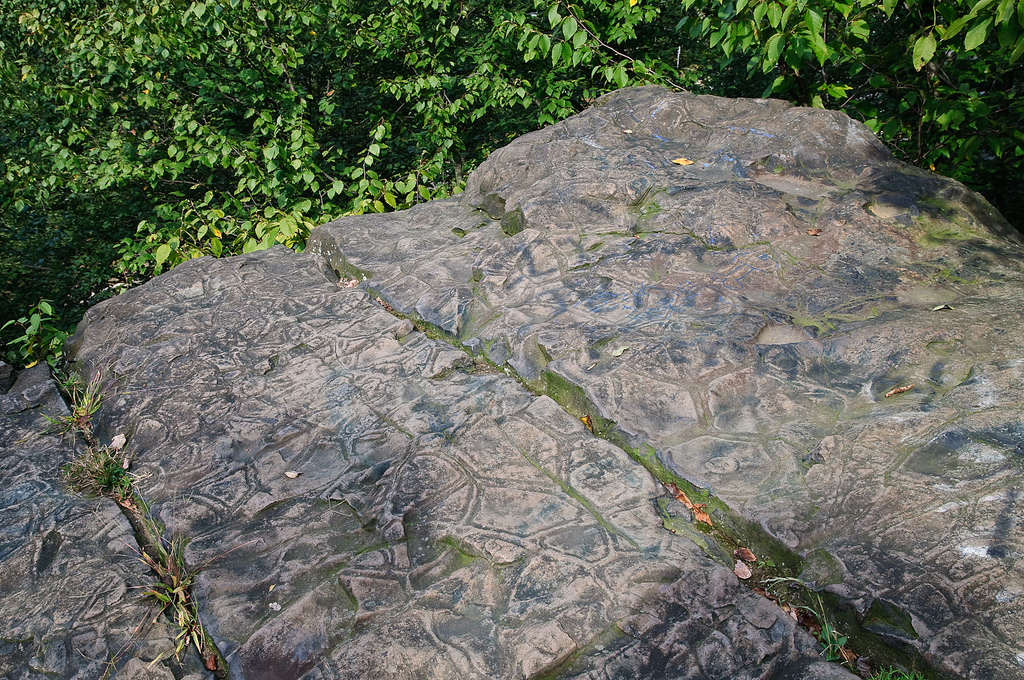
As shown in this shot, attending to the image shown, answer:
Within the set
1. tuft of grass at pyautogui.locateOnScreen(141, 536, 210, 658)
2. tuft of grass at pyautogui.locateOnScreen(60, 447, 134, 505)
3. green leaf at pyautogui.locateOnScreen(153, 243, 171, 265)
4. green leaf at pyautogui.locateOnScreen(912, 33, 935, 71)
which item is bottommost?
green leaf at pyautogui.locateOnScreen(153, 243, 171, 265)

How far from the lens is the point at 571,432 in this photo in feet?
8.61

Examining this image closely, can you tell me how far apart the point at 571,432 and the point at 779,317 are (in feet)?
3.51

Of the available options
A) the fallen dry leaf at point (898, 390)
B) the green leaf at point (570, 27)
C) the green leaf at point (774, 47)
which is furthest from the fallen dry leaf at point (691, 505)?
the green leaf at point (570, 27)

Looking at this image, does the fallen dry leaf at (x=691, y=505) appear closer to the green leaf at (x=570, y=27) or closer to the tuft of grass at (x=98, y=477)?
the tuft of grass at (x=98, y=477)

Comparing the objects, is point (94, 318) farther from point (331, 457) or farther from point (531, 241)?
point (531, 241)

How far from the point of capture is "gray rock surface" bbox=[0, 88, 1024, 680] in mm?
1903

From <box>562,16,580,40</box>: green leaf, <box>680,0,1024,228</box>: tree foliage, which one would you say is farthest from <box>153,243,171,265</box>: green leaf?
<box>680,0,1024,228</box>: tree foliage

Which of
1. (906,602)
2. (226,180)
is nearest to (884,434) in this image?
(906,602)

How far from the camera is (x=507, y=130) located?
7.29m

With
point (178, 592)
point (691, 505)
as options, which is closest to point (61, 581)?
point (178, 592)

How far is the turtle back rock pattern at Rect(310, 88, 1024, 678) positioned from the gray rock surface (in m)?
0.01

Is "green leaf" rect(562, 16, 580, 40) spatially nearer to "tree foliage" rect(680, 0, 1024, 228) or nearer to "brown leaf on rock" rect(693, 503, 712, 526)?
"tree foliage" rect(680, 0, 1024, 228)

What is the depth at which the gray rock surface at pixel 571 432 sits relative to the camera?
6.24ft

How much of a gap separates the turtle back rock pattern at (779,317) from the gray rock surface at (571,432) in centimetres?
1
